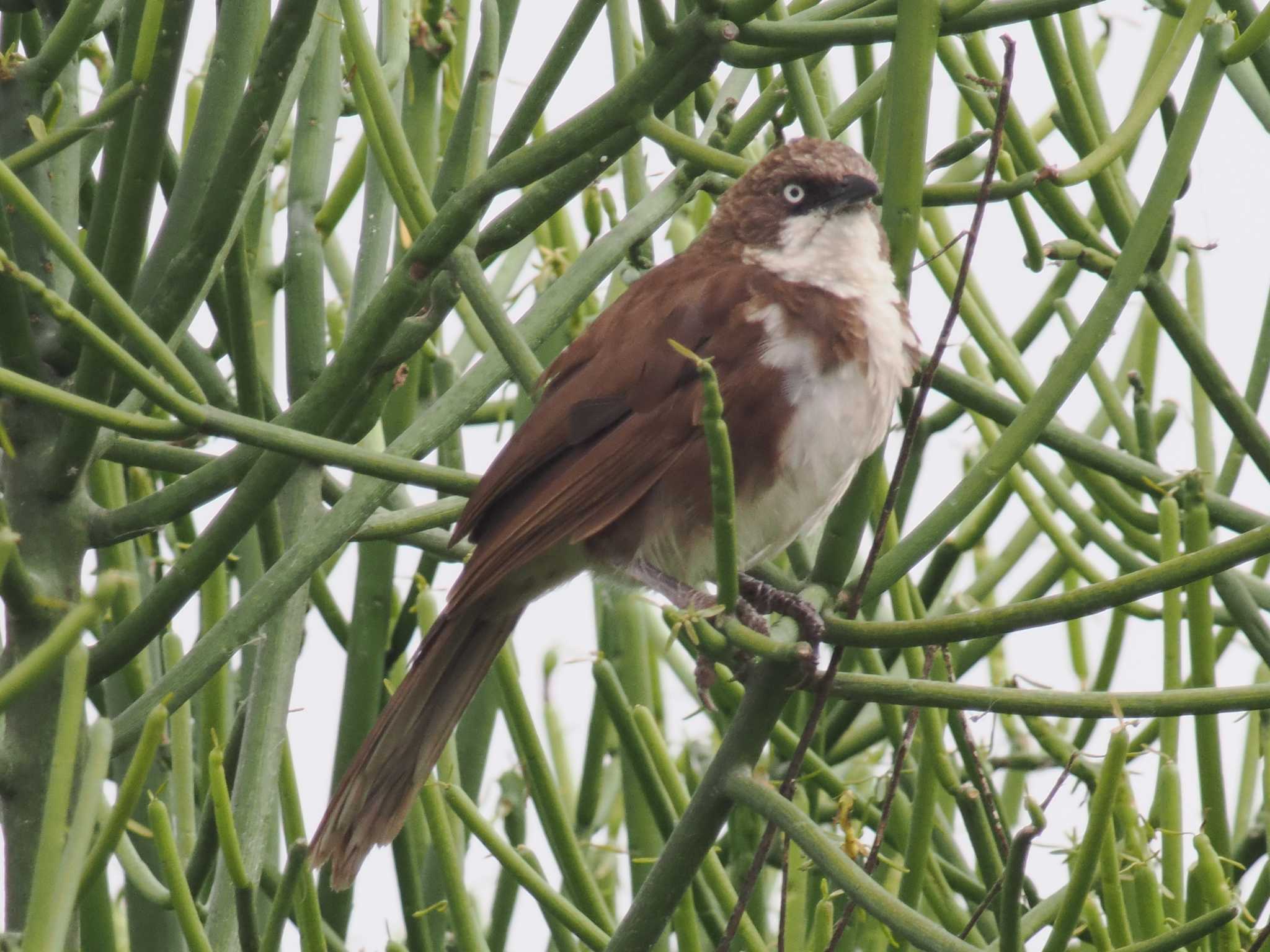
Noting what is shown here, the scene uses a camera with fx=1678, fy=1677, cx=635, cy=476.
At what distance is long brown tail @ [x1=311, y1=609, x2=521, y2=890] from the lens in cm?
298

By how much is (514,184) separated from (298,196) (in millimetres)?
973

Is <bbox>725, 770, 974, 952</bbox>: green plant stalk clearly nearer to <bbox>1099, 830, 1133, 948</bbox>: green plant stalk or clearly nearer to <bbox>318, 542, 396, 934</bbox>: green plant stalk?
<bbox>1099, 830, 1133, 948</bbox>: green plant stalk

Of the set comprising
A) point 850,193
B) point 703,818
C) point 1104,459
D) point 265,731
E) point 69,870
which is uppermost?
point 850,193

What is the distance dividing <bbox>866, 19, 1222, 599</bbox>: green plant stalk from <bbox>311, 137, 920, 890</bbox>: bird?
2.65 feet

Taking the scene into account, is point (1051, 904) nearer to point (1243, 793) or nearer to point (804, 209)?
point (1243, 793)

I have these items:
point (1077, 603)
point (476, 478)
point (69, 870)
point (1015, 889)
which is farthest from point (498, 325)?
point (69, 870)

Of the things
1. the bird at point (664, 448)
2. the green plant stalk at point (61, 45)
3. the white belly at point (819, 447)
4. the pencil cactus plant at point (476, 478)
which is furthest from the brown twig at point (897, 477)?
the green plant stalk at point (61, 45)

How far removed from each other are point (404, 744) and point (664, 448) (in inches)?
29.0

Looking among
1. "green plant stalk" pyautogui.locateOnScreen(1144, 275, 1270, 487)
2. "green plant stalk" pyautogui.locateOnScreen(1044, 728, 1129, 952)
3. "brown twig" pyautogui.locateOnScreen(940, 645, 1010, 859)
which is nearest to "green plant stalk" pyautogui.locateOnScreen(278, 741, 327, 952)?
"green plant stalk" pyautogui.locateOnScreen(1044, 728, 1129, 952)

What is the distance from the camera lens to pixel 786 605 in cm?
244

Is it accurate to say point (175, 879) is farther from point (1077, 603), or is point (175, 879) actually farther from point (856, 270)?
point (856, 270)

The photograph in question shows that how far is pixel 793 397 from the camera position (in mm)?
3180

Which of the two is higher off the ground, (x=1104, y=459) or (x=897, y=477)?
(x=1104, y=459)

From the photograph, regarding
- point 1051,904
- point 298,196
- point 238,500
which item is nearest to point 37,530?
point 238,500
